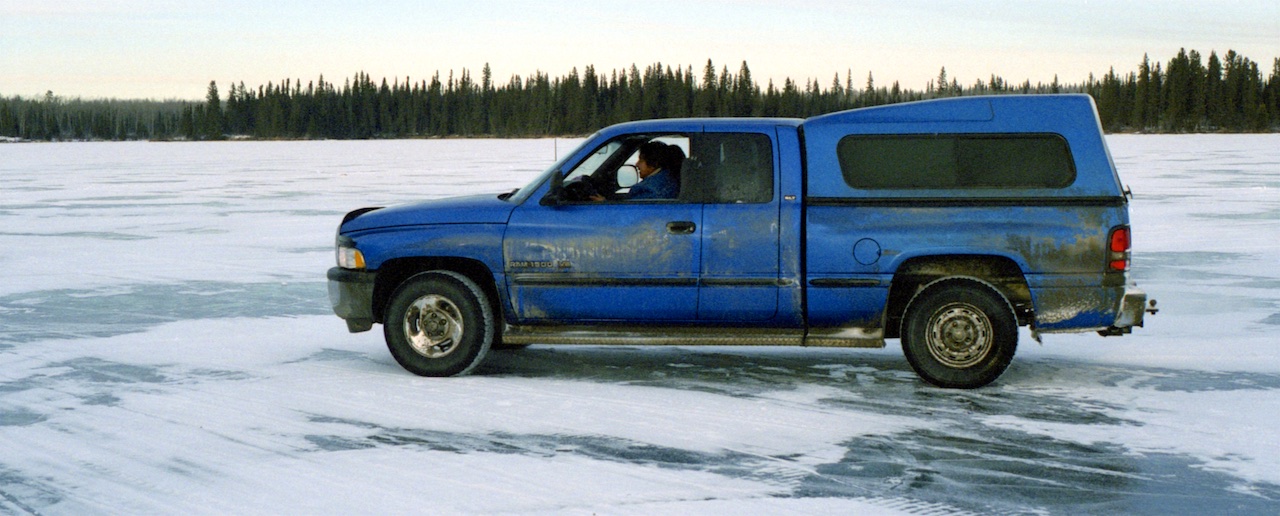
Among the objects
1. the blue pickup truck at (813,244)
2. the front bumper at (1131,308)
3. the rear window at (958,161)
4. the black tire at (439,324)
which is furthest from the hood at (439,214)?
the front bumper at (1131,308)

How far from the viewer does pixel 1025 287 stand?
320 inches

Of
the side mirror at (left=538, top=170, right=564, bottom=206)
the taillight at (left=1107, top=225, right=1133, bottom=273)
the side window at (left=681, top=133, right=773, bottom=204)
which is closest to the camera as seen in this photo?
the taillight at (left=1107, top=225, right=1133, bottom=273)

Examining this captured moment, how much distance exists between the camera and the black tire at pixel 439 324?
8555mm

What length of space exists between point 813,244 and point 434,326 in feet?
8.30

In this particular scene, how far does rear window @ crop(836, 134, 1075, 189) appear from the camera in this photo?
8016 millimetres

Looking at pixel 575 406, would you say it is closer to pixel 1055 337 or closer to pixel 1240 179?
pixel 1055 337

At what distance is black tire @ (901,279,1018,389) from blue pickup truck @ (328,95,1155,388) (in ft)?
0.03

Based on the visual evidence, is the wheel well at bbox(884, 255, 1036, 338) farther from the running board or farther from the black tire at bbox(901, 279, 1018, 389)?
the running board

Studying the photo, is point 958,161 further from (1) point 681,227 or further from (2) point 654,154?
(2) point 654,154

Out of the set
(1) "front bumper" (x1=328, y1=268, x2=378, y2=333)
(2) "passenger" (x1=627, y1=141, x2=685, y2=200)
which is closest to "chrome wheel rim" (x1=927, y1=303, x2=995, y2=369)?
(2) "passenger" (x1=627, y1=141, x2=685, y2=200)

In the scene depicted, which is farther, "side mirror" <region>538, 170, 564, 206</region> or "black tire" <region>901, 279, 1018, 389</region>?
"side mirror" <region>538, 170, 564, 206</region>

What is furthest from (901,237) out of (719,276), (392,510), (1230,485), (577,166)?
(392,510)

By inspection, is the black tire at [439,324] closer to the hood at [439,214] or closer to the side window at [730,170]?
the hood at [439,214]

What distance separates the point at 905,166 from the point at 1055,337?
Answer: 2919 mm
